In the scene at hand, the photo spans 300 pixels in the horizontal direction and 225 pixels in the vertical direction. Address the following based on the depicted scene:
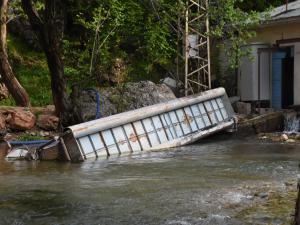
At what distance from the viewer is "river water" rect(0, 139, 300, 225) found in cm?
834

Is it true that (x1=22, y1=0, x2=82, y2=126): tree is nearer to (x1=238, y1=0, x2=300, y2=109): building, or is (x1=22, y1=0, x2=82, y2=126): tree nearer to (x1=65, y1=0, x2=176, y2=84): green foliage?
(x1=65, y1=0, x2=176, y2=84): green foliage

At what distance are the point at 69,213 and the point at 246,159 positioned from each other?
22.8 ft

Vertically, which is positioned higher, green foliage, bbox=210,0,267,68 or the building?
green foliage, bbox=210,0,267,68

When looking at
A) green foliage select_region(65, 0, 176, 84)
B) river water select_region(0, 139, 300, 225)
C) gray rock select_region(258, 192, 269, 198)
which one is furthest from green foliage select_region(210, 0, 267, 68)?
gray rock select_region(258, 192, 269, 198)

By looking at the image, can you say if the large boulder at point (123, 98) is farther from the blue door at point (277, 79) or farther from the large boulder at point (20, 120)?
the blue door at point (277, 79)

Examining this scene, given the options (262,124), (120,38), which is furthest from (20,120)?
(120,38)

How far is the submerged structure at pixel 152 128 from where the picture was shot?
47.7ft

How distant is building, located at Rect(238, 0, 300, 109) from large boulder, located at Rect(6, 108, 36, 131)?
355 inches

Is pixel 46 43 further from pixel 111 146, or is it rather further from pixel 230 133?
pixel 230 133

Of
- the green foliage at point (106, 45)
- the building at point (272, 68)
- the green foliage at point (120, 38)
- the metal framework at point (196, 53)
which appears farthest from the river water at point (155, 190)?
the green foliage at point (120, 38)

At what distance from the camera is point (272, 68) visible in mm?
22469

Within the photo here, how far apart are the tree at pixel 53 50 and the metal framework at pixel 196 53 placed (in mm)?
4922

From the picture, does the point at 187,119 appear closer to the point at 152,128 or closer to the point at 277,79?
the point at 152,128

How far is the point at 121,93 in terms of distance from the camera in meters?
19.8
